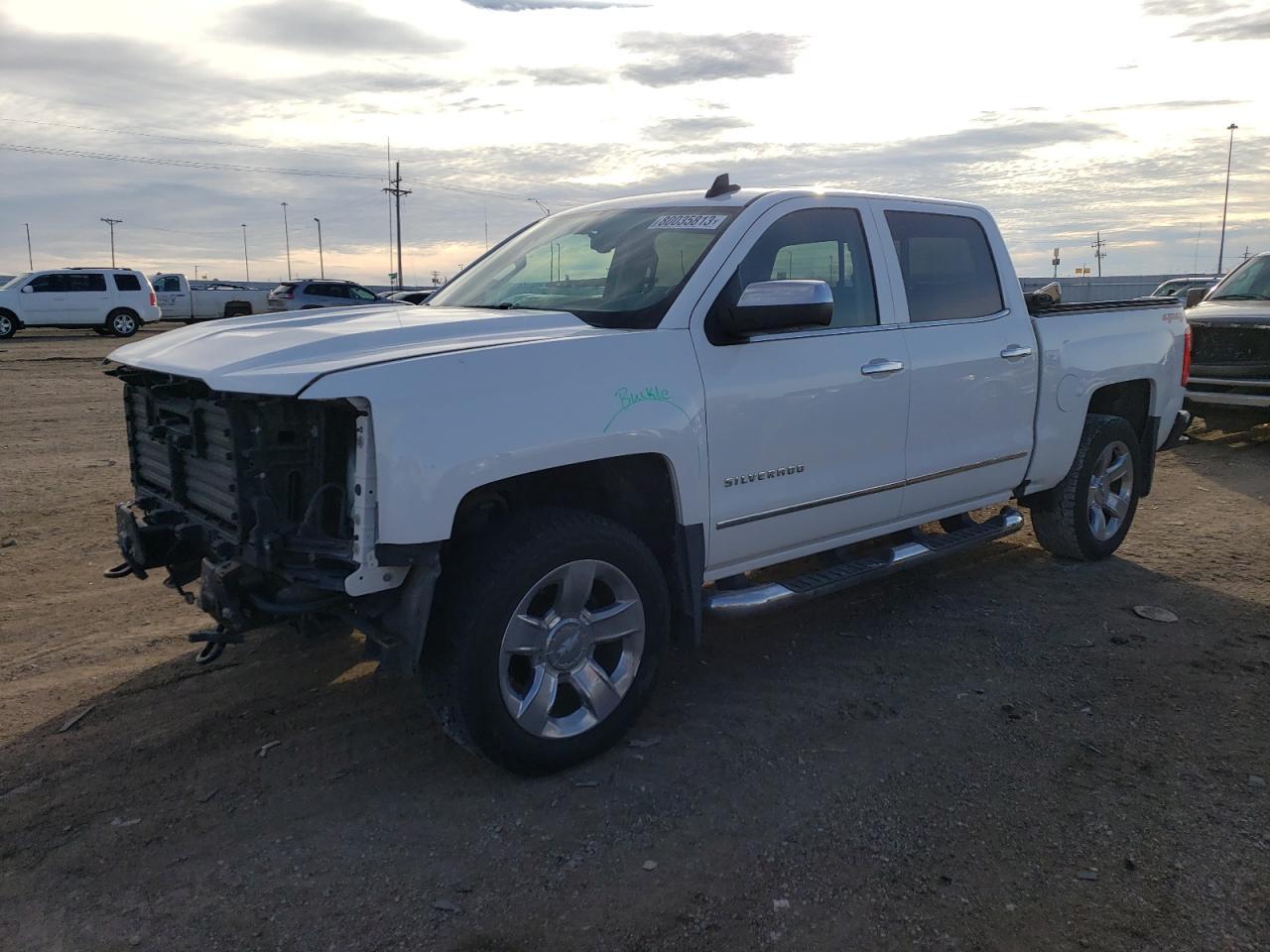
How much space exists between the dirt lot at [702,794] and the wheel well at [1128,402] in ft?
4.50

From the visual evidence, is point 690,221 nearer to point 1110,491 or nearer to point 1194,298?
point 1110,491

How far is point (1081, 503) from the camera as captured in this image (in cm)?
593

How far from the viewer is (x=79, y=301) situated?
27797mm

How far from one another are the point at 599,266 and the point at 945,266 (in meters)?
1.87

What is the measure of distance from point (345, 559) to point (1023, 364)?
375cm

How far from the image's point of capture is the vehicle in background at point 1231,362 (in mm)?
9930

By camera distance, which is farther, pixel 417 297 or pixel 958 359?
pixel 417 297

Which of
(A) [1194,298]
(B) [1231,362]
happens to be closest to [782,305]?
(B) [1231,362]

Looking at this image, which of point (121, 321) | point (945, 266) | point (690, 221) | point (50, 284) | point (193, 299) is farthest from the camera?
point (193, 299)

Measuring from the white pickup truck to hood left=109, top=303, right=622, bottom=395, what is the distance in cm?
2

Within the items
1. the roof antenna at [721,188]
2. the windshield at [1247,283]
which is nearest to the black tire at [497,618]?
the roof antenna at [721,188]

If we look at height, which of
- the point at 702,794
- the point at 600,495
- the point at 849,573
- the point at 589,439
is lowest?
the point at 702,794

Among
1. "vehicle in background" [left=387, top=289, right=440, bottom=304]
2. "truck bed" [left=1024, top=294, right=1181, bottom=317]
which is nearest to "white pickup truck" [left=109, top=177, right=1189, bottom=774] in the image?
"truck bed" [left=1024, top=294, right=1181, bottom=317]

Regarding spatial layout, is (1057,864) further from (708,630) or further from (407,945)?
(708,630)
